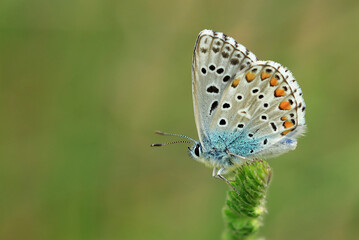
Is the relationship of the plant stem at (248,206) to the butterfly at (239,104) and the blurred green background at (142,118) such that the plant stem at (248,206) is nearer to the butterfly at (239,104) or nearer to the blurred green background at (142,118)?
the butterfly at (239,104)

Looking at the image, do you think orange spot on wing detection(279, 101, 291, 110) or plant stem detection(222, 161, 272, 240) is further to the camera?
orange spot on wing detection(279, 101, 291, 110)

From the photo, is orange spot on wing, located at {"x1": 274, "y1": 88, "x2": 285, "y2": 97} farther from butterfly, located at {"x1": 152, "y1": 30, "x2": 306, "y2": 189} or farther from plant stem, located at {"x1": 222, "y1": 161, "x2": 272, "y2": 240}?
plant stem, located at {"x1": 222, "y1": 161, "x2": 272, "y2": 240}

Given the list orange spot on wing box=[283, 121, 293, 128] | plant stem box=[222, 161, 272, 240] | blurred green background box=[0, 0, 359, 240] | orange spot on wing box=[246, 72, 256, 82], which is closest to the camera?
plant stem box=[222, 161, 272, 240]

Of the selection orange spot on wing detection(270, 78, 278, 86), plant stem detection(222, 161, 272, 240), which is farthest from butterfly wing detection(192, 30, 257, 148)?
plant stem detection(222, 161, 272, 240)

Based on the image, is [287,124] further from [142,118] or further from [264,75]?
[142,118]

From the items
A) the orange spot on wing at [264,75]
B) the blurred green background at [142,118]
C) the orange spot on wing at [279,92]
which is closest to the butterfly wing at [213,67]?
the orange spot on wing at [264,75]

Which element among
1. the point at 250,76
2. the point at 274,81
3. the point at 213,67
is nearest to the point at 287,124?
the point at 274,81
